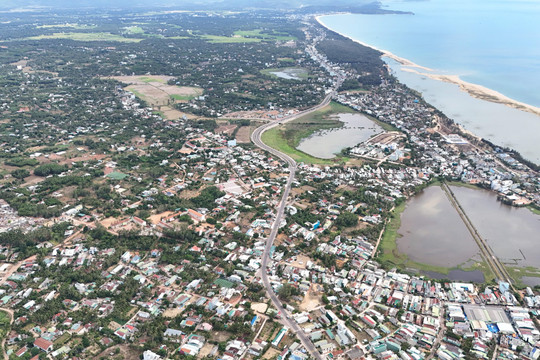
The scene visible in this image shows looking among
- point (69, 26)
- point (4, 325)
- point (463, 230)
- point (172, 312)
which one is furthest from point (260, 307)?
point (69, 26)

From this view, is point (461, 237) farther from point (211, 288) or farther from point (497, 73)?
point (497, 73)

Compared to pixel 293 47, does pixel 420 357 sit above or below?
below

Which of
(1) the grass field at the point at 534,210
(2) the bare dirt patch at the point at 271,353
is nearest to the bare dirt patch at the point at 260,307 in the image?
(2) the bare dirt patch at the point at 271,353

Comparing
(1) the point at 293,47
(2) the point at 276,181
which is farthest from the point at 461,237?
(1) the point at 293,47

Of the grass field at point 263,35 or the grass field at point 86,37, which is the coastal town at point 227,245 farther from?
the grass field at point 263,35

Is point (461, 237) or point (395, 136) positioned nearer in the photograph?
point (461, 237)

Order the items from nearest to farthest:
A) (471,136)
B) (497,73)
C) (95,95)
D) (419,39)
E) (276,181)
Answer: (276,181) → (471,136) → (95,95) → (497,73) → (419,39)
